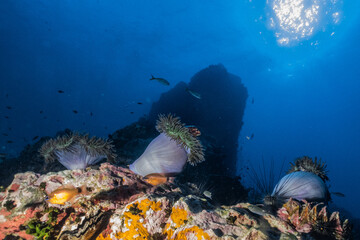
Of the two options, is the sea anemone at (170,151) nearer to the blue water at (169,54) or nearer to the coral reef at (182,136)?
the coral reef at (182,136)

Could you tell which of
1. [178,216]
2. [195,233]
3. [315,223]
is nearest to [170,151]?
[178,216]

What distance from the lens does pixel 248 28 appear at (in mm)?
33375

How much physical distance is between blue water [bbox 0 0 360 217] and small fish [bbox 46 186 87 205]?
487 cm

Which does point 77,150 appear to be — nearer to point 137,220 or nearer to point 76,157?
point 76,157

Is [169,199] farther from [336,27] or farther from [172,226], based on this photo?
[336,27]

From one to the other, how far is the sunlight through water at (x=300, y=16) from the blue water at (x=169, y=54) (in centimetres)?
17

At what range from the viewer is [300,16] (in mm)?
29859

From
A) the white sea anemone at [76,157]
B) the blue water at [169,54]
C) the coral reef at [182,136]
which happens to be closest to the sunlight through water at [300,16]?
the blue water at [169,54]

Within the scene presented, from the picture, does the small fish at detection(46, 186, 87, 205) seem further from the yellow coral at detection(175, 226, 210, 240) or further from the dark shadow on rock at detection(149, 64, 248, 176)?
the dark shadow on rock at detection(149, 64, 248, 176)

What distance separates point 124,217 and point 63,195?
108cm

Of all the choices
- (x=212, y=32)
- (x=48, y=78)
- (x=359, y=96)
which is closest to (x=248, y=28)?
(x=212, y=32)

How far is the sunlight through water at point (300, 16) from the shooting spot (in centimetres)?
2784

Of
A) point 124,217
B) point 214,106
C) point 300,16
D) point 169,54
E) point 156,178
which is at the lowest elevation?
point 124,217

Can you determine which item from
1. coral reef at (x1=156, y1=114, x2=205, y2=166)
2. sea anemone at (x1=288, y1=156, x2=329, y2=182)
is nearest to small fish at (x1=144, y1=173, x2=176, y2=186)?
coral reef at (x1=156, y1=114, x2=205, y2=166)
